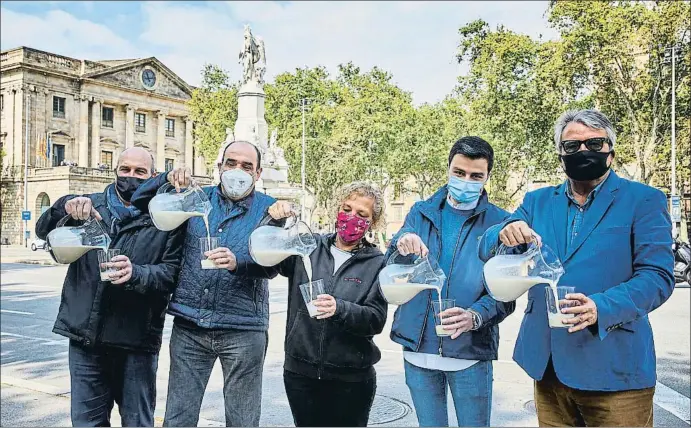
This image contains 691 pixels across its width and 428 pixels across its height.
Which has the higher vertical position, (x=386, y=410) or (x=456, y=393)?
(x=456, y=393)

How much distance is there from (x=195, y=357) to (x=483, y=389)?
171cm

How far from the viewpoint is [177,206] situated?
3947 millimetres

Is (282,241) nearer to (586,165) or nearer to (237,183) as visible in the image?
(237,183)

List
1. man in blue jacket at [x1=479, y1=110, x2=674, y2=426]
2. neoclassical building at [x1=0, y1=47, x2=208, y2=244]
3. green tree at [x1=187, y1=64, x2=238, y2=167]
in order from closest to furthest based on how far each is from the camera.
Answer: man in blue jacket at [x1=479, y1=110, x2=674, y2=426] < green tree at [x1=187, y1=64, x2=238, y2=167] < neoclassical building at [x1=0, y1=47, x2=208, y2=244]

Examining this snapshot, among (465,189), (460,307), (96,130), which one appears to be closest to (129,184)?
(465,189)

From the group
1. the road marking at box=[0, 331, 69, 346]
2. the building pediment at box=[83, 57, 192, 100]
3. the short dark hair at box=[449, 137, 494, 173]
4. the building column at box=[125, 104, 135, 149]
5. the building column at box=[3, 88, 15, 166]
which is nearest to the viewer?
the short dark hair at box=[449, 137, 494, 173]

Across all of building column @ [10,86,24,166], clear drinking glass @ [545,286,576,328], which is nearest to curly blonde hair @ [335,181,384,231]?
clear drinking glass @ [545,286,576,328]

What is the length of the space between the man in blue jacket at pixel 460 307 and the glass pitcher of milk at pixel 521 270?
1.27ft

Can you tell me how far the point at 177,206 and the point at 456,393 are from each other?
1.85m

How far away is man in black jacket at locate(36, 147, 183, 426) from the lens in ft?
13.9

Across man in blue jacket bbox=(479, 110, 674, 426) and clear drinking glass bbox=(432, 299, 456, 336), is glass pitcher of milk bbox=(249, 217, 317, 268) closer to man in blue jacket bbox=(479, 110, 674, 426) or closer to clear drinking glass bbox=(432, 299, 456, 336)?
clear drinking glass bbox=(432, 299, 456, 336)

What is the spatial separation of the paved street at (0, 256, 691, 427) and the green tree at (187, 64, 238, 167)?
41997 millimetres

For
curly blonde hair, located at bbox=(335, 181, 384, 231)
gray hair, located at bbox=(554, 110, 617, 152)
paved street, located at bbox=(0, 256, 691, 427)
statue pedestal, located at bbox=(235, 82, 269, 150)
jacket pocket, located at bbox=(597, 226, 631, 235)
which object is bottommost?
paved street, located at bbox=(0, 256, 691, 427)

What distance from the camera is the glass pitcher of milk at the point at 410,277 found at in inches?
137
